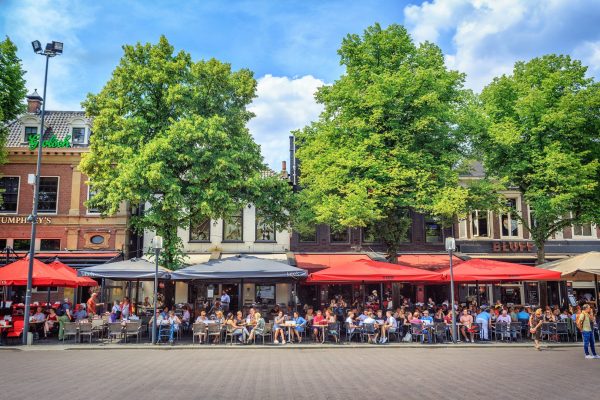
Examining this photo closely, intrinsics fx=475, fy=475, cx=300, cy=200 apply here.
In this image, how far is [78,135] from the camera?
97.1 feet

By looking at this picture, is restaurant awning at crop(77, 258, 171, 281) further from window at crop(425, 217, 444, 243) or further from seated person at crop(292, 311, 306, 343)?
window at crop(425, 217, 444, 243)

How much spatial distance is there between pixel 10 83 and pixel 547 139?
2556 cm

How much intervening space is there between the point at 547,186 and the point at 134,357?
19.7 metres

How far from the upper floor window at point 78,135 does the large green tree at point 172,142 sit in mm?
7899

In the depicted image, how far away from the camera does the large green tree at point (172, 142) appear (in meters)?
19.7

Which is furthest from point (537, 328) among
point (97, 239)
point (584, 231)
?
point (97, 239)

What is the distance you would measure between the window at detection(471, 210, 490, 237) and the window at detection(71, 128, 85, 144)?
82.0ft

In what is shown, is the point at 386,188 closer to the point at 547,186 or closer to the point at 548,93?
the point at 547,186

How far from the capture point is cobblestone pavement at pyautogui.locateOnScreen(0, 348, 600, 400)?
9.14 meters

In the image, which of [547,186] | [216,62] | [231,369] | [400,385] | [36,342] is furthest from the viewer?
[547,186]

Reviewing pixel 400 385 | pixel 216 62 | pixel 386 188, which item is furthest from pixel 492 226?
pixel 400 385

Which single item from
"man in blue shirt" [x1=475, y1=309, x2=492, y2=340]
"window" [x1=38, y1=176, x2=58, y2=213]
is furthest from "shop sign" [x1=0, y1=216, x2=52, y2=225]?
"man in blue shirt" [x1=475, y1=309, x2=492, y2=340]

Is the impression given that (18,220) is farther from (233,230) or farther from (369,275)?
(369,275)

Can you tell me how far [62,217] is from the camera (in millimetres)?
28031
